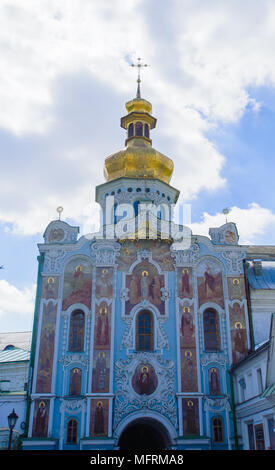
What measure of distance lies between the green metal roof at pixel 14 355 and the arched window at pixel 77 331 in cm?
572

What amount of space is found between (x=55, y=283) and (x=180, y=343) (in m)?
6.07

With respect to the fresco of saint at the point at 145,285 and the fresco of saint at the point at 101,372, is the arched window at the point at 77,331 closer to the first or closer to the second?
the fresco of saint at the point at 101,372

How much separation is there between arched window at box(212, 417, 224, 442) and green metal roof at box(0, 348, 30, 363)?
35.0 feet

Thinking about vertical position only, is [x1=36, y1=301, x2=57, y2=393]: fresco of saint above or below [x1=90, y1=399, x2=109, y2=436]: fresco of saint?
above

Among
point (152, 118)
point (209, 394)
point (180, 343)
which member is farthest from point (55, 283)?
point (152, 118)

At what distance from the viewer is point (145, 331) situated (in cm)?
2111

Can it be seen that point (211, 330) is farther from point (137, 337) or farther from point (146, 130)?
point (146, 130)

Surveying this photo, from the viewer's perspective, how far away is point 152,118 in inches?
1251

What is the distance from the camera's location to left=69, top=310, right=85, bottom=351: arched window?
20.8 meters

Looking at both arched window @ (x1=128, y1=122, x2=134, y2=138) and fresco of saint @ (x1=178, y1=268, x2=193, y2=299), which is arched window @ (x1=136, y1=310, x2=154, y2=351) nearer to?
fresco of saint @ (x1=178, y1=268, x2=193, y2=299)

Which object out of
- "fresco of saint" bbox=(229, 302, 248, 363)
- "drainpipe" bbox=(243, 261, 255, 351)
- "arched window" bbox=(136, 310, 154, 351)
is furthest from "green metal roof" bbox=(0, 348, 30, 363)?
"drainpipe" bbox=(243, 261, 255, 351)

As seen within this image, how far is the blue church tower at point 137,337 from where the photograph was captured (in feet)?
63.3
